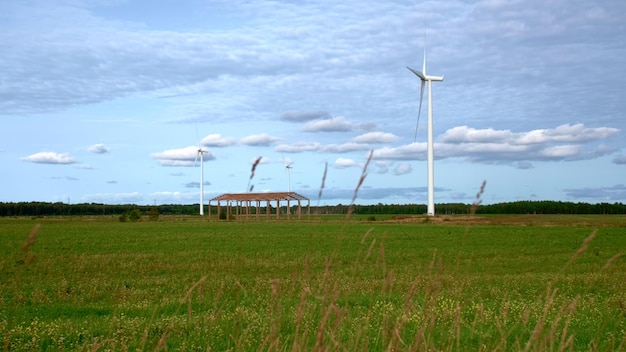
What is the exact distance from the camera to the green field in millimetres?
4090

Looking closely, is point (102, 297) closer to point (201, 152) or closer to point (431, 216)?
point (431, 216)

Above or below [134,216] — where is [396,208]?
above

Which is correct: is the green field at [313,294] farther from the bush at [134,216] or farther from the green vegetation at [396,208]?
the green vegetation at [396,208]

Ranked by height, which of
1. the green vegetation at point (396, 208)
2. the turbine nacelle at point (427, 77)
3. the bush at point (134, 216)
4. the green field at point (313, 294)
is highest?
the turbine nacelle at point (427, 77)

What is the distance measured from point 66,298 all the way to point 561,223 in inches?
2272

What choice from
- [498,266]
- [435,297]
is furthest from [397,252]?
[435,297]

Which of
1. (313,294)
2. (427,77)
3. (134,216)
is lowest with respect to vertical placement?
(313,294)

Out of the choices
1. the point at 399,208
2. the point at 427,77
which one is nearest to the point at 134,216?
the point at 427,77

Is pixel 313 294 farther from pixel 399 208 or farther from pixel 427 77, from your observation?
pixel 399 208

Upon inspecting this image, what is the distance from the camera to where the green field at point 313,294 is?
4.09 metres

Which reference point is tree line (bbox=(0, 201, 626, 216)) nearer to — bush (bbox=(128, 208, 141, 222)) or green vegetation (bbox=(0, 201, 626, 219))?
green vegetation (bbox=(0, 201, 626, 219))

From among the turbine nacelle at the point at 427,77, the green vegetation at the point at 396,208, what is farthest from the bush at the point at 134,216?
the turbine nacelle at the point at 427,77

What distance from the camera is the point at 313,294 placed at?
3553 mm

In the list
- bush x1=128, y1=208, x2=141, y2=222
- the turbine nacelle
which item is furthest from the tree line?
the turbine nacelle
